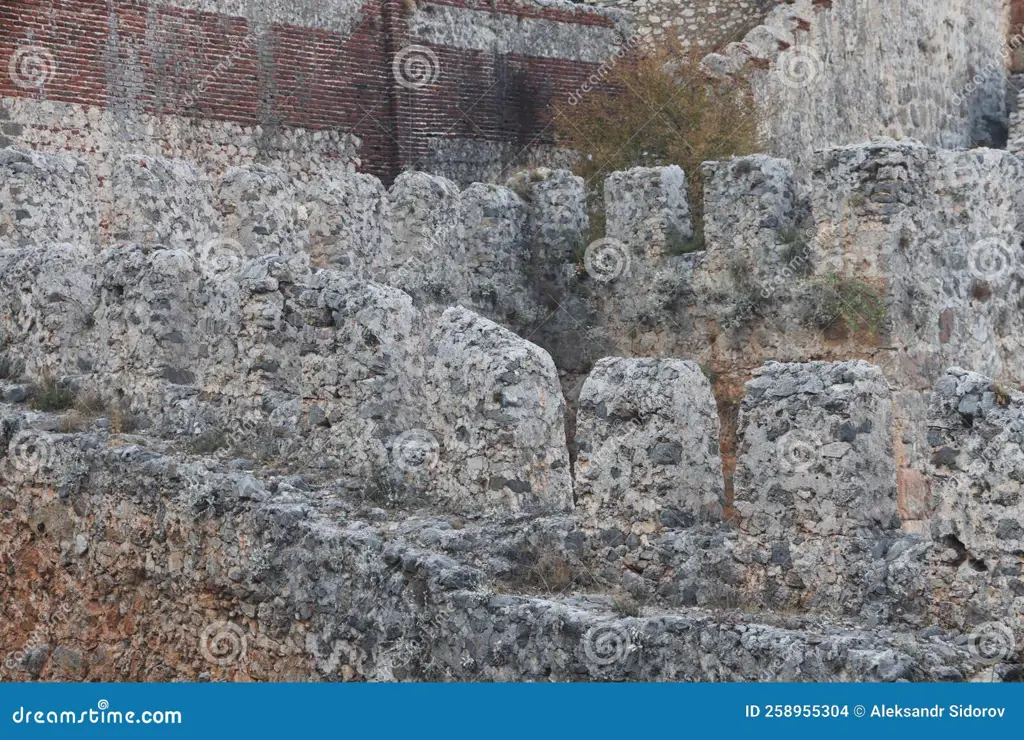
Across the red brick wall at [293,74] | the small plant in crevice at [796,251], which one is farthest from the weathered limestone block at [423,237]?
the red brick wall at [293,74]

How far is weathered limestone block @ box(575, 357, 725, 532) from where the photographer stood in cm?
1045

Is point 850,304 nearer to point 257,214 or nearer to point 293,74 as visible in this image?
point 257,214

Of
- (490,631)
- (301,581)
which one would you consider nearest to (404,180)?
(301,581)

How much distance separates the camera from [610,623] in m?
9.84

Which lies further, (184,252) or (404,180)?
(404,180)

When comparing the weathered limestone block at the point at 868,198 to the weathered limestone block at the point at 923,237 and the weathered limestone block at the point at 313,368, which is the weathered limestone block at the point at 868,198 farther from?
the weathered limestone block at the point at 313,368

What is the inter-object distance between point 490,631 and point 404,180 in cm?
852

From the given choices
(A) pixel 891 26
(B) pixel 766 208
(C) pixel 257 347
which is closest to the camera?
(C) pixel 257 347

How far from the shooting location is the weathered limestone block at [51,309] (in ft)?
47.9

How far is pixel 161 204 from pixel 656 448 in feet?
24.6

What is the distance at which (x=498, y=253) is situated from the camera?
19.3 metres

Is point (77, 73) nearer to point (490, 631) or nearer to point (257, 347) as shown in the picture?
point (257, 347)

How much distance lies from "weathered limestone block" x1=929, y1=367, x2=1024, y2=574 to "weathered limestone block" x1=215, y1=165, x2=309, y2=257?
8.78 meters

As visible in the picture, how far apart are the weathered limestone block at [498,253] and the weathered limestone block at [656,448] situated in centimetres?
850
